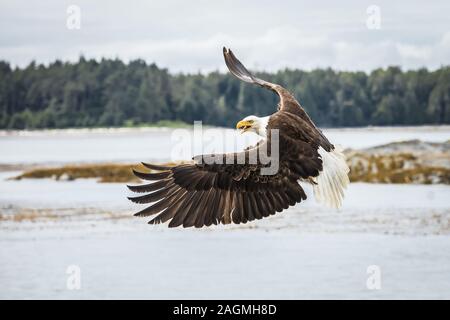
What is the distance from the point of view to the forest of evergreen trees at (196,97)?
68438 millimetres

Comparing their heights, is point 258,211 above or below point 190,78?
below

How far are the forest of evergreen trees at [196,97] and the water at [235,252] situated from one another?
44.3 metres

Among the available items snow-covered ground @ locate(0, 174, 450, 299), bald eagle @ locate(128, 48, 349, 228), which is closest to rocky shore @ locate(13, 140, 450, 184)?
snow-covered ground @ locate(0, 174, 450, 299)

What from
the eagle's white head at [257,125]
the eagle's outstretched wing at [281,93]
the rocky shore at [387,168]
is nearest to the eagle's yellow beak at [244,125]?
the eagle's white head at [257,125]

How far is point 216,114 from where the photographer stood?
6950cm

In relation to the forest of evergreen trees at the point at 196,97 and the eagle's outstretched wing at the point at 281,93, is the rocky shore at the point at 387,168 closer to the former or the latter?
the eagle's outstretched wing at the point at 281,93

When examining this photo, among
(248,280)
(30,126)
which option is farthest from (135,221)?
(30,126)

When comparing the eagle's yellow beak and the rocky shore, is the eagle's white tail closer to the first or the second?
the eagle's yellow beak

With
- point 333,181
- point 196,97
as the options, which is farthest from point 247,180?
point 196,97

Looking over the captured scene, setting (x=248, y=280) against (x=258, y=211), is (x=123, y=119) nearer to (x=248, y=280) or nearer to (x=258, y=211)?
(x=248, y=280)

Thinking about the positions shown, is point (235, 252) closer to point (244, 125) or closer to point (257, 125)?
point (244, 125)

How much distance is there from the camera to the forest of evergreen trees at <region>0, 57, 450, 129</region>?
68.4 metres

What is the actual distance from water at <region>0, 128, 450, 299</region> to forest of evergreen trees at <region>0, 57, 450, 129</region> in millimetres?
44339
